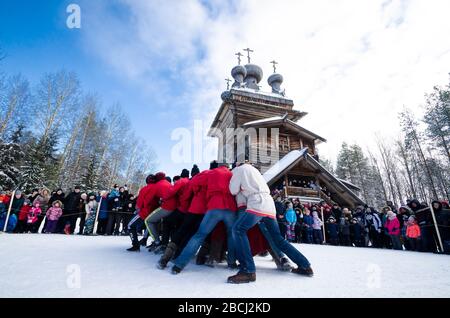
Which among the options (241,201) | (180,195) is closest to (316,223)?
(180,195)

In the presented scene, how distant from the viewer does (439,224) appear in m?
7.59

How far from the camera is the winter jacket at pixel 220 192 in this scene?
3518 millimetres

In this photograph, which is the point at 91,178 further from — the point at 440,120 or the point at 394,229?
the point at 440,120

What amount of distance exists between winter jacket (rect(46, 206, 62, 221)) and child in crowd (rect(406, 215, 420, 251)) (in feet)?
43.6

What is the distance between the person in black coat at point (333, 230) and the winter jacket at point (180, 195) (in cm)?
871

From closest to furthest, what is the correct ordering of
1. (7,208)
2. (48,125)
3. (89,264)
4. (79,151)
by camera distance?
1. (89,264)
2. (7,208)
3. (48,125)
4. (79,151)

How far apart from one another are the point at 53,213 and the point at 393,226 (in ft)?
43.8

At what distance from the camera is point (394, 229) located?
8.89 meters

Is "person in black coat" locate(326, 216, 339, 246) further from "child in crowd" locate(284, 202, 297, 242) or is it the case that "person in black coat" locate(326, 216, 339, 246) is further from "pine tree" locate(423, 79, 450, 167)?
"pine tree" locate(423, 79, 450, 167)

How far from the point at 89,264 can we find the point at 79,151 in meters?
20.8

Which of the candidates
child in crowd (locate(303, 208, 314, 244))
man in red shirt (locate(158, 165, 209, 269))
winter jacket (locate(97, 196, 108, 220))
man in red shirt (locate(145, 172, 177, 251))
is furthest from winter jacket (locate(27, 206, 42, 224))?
child in crowd (locate(303, 208, 314, 244))

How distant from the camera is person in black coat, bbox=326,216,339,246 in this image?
10.5 metres

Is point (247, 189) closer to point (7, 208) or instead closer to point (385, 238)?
point (385, 238)

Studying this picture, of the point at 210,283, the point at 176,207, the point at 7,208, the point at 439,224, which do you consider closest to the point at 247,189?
the point at 210,283
